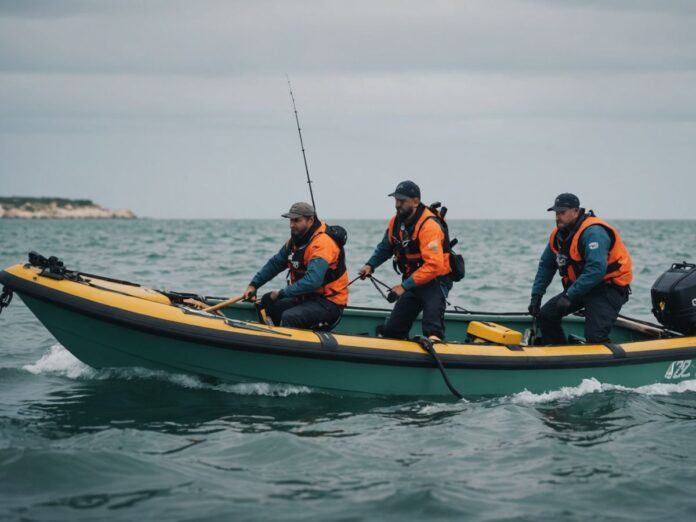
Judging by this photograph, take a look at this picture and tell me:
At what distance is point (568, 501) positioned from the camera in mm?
5082

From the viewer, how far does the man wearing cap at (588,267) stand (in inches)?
290

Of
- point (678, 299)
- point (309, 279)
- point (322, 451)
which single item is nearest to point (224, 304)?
point (309, 279)

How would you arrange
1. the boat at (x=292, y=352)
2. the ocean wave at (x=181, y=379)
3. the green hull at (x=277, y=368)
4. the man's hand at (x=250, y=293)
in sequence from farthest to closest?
the man's hand at (x=250, y=293) → the ocean wave at (x=181, y=379) → the green hull at (x=277, y=368) → the boat at (x=292, y=352)

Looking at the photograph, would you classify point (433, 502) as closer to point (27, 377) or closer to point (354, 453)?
point (354, 453)

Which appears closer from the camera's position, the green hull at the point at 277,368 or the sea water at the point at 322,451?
the sea water at the point at 322,451

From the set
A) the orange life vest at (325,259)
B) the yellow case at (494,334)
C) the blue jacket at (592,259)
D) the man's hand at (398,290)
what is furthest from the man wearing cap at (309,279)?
the blue jacket at (592,259)

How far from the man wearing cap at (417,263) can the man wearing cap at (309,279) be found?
1.74 feet

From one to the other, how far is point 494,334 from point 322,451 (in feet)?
8.23

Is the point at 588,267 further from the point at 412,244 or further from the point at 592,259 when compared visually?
the point at 412,244

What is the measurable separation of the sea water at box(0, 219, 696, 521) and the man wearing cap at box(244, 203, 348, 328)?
2.31 feet

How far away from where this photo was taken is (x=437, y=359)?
7098 millimetres

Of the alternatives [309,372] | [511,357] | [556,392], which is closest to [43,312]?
[309,372]

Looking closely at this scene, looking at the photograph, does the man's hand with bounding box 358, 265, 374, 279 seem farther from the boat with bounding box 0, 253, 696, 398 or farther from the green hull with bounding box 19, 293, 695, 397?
the green hull with bounding box 19, 293, 695, 397

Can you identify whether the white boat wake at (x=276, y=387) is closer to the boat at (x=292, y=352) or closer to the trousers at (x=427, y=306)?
the boat at (x=292, y=352)
